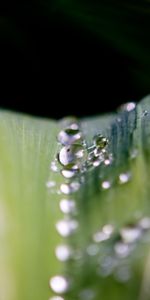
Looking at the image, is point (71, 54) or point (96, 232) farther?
point (96, 232)

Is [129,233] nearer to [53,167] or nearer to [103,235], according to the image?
[103,235]

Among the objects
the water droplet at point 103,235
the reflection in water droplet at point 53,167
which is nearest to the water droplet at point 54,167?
the reflection in water droplet at point 53,167

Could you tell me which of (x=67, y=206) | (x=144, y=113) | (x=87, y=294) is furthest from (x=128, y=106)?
(x=87, y=294)

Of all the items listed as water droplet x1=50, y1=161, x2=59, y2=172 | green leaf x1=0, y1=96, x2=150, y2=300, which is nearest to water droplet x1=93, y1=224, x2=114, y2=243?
green leaf x1=0, y1=96, x2=150, y2=300

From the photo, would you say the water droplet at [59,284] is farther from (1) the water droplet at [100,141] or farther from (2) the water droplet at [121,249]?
(1) the water droplet at [100,141]

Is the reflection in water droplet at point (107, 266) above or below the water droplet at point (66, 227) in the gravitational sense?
below

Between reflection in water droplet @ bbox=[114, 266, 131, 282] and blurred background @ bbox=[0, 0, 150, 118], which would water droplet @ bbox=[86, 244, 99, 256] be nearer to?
reflection in water droplet @ bbox=[114, 266, 131, 282]
